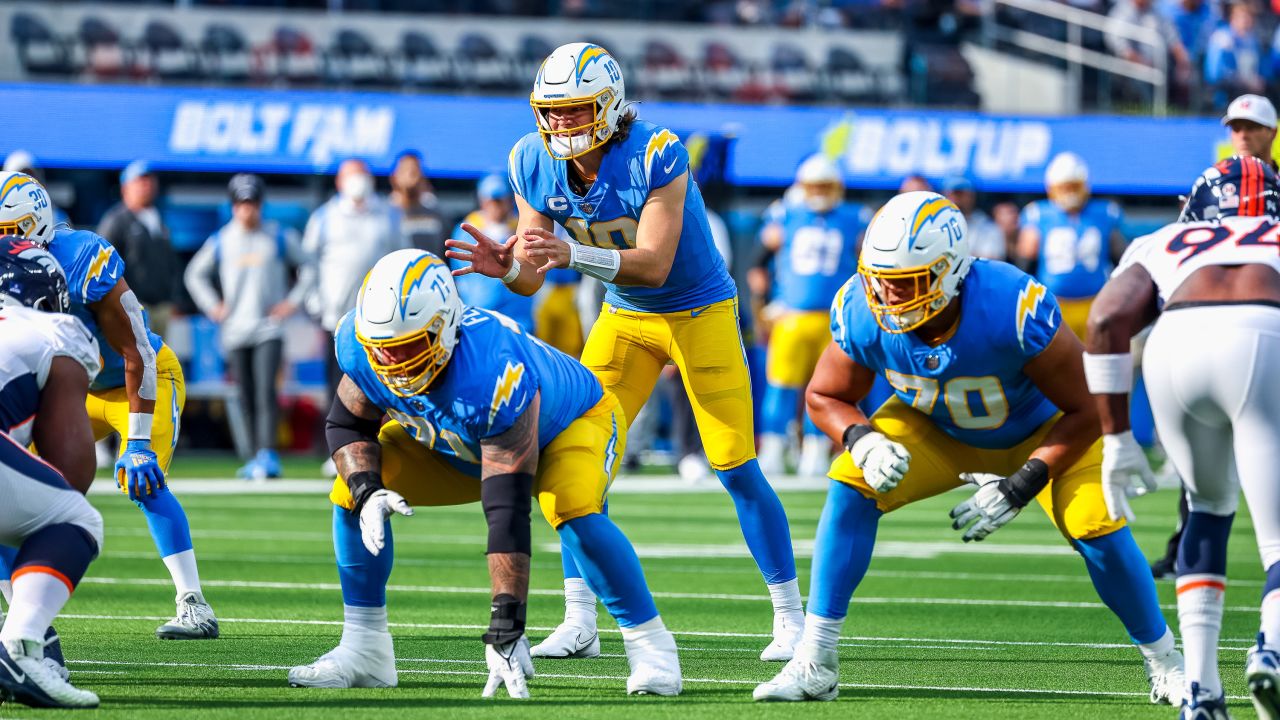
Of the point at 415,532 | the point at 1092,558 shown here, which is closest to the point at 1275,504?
the point at 1092,558

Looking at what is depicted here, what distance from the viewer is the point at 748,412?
639 centimetres

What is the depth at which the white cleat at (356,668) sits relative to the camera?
541cm

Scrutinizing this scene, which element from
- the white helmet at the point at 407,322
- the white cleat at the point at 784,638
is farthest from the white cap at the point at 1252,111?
the white helmet at the point at 407,322

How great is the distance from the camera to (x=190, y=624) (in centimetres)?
644

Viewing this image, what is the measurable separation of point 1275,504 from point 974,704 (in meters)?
1.10

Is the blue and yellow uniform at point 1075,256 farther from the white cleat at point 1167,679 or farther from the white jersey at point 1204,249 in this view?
the white jersey at point 1204,249

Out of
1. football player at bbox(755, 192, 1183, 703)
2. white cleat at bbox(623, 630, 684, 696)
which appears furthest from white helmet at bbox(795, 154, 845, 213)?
white cleat at bbox(623, 630, 684, 696)

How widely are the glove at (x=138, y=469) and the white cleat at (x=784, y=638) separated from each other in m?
2.29

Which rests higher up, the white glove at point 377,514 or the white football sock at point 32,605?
the white glove at point 377,514

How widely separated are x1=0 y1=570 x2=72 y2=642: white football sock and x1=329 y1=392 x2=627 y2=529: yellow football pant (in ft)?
2.85

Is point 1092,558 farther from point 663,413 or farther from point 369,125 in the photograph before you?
point 369,125

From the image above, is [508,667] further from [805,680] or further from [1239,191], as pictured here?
[1239,191]

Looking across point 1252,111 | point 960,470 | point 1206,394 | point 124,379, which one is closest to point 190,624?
point 124,379

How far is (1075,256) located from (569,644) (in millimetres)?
7435
